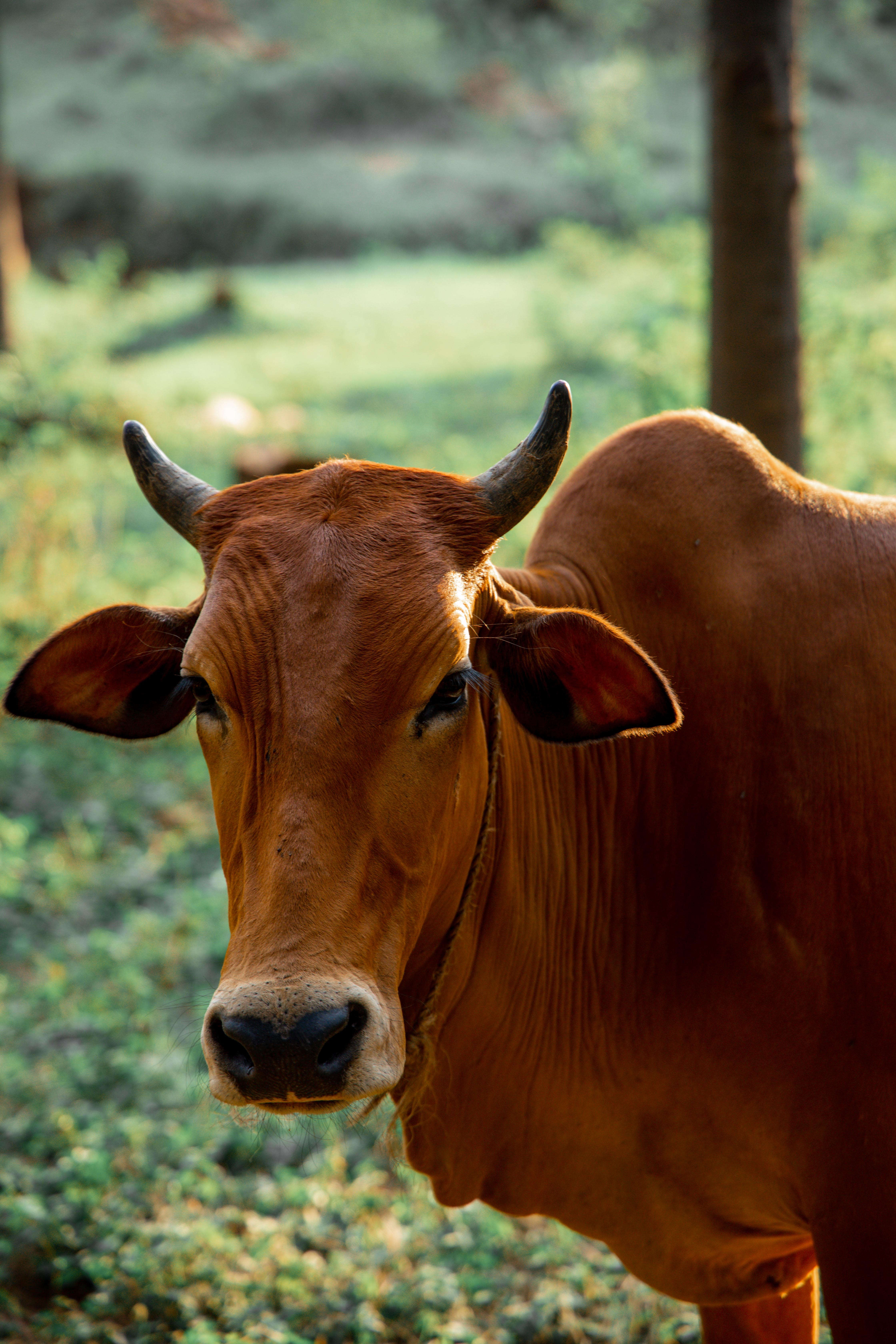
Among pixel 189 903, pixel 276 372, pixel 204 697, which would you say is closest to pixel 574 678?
pixel 204 697

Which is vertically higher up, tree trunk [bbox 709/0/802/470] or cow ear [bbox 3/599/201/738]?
tree trunk [bbox 709/0/802/470]

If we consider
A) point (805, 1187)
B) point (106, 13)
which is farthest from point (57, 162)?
point (805, 1187)

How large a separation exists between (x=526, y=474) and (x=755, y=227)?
351 cm

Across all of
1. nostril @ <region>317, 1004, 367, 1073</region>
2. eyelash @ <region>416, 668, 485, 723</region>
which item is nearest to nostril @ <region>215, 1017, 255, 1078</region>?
nostril @ <region>317, 1004, 367, 1073</region>

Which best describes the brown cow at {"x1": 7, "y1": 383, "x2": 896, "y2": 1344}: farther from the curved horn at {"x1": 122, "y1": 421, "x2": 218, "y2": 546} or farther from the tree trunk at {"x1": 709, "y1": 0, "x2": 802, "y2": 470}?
the tree trunk at {"x1": 709, "y1": 0, "x2": 802, "y2": 470}

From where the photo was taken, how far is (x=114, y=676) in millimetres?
2699

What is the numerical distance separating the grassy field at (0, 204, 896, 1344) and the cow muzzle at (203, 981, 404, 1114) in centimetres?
59

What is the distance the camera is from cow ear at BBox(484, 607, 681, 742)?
7.63ft

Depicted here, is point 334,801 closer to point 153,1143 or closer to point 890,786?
point 890,786

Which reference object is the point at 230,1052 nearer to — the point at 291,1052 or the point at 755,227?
the point at 291,1052

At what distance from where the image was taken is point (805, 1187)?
95.4 inches

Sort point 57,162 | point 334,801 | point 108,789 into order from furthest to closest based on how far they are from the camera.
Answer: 1. point 57,162
2. point 108,789
3. point 334,801

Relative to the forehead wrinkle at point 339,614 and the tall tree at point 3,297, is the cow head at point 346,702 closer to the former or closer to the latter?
the forehead wrinkle at point 339,614

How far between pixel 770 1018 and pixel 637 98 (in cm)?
2467
